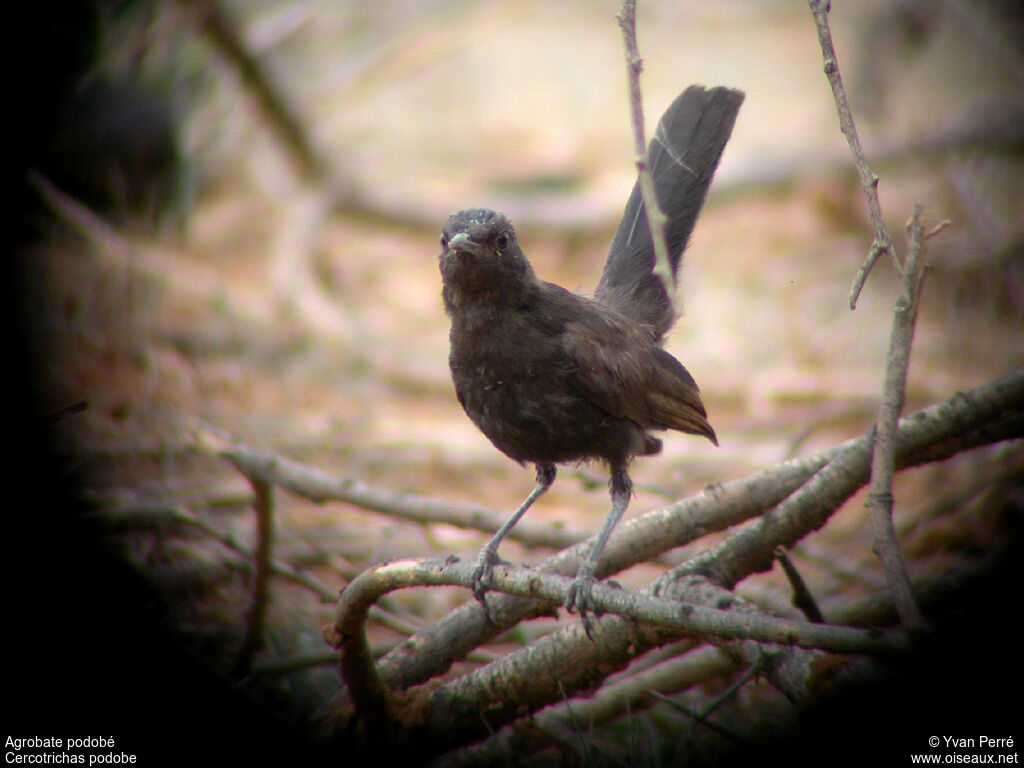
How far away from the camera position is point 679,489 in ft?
17.9

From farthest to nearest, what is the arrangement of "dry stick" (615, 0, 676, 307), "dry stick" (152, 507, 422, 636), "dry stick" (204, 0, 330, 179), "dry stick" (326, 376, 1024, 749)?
1. "dry stick" (204, 0, 330, 179)
2. "dry stick" (152, 507, 422, 636)
3. "dry stick" (326, 376, 1024, 749)
4. "dry stick" (615, 0, 676, 307)

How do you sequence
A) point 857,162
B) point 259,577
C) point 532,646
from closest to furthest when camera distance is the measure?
1. point 857,162
2. point 532,646
3. point 259,577

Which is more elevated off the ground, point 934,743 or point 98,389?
point 98,389

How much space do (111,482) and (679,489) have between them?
11.1 feet

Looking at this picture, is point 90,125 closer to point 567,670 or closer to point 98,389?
point 98,389

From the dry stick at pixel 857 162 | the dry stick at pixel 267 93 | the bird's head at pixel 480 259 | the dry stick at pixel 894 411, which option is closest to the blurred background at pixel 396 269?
the dry stick at pixel 267 93

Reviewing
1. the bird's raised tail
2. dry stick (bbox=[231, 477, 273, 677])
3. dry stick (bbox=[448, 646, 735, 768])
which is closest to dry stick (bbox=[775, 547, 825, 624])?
dry stick (bbox=[448, 646, 735, 768])

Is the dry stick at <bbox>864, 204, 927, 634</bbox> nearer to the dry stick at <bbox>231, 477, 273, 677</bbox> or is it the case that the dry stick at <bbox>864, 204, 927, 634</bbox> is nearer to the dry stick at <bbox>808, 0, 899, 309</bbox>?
the dry stick at <bbox>808, 0, 899, 309</bbox>

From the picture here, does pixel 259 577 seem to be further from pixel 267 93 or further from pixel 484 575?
pixel 267 93

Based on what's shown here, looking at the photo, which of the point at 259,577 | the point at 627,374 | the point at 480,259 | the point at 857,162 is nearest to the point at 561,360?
the point at 627,374

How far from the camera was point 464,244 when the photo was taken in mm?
3139

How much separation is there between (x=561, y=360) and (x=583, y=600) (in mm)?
863

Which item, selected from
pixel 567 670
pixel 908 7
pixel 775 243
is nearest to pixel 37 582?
pixel 567 670

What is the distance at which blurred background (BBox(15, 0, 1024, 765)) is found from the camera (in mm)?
5109
